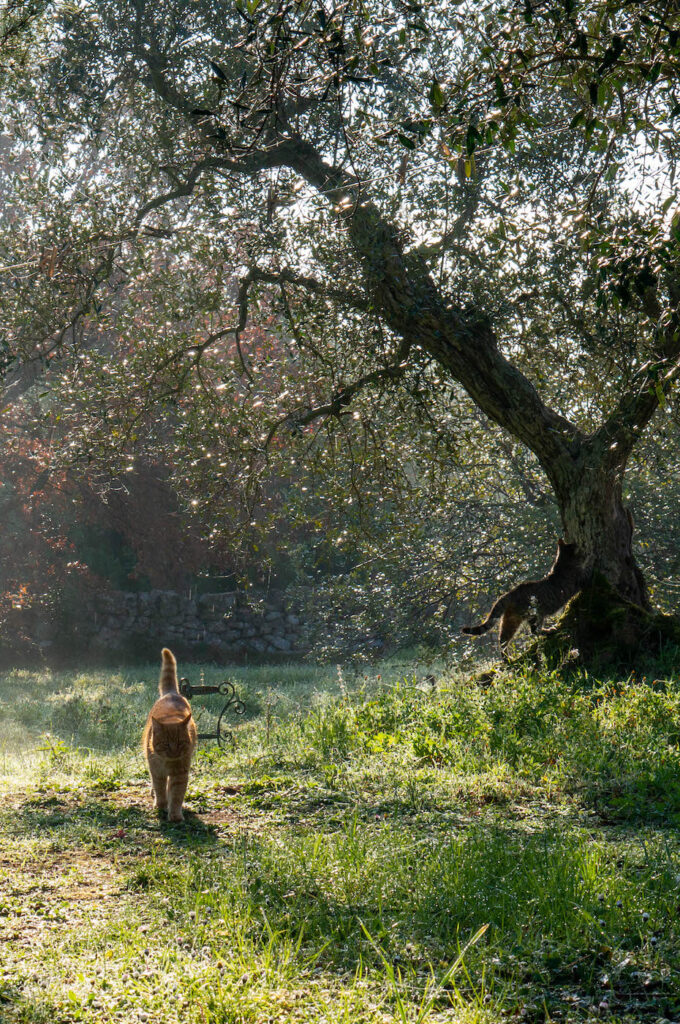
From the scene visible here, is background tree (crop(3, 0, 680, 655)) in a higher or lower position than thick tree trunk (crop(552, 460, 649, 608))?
higher

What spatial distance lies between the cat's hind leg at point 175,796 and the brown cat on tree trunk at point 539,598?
4608 millimetres

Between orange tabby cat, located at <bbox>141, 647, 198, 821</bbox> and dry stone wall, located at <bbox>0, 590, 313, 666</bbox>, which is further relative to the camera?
dry stone wall, located at <bbox>0, 590, 313, 666</bbox>

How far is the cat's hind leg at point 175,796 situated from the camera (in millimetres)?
5840

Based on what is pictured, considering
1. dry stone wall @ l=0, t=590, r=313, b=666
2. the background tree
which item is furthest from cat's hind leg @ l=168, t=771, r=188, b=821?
dry stone wall @ l=0, t=590, r=313, b=666

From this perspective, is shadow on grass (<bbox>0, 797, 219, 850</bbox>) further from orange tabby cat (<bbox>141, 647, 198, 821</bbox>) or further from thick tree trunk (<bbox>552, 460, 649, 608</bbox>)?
thick tree trunk (<bbox>552, 460, 649, 608</bbox>)

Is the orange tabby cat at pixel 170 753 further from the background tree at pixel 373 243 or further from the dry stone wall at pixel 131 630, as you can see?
the dry stone wall at pixel 131 630

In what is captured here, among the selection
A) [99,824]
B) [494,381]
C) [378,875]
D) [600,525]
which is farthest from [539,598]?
[378,875]

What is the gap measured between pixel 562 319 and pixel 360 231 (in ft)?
8.48

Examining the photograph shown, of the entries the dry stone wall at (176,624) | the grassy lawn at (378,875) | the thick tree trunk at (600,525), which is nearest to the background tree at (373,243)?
the thick tree trunk at (600,525)

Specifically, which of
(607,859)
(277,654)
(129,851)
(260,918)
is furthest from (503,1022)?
(277,654)

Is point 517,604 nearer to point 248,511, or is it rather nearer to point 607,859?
point 248,511

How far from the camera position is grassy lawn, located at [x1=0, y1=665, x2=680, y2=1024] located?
316 cm

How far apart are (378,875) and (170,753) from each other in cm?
210

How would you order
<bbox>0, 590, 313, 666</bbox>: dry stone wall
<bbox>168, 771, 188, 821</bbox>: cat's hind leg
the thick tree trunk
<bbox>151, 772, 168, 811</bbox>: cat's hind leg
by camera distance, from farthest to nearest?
<bbox>0, 590, 313, 666</bbox>: dry stone wall < the thick tree trunk < <bbox>151, 772, 168, 811</bbox>: cat's hind leg < <bbox>168, 771, 188, 821</bbox>: cat's hind leg
